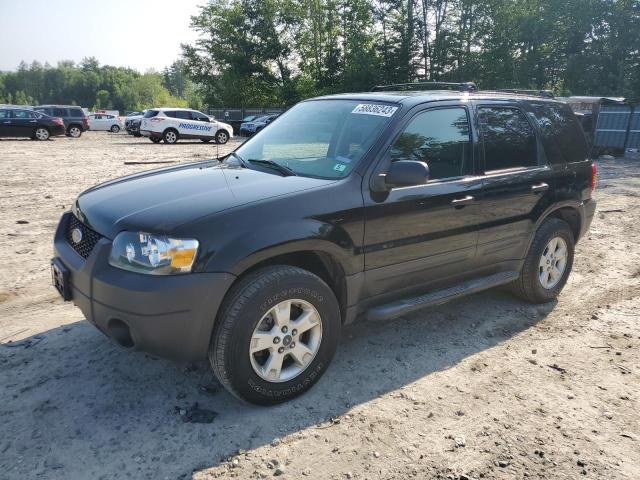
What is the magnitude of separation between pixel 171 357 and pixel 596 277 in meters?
4.79

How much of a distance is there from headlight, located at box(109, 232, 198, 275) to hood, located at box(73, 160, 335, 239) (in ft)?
0.21

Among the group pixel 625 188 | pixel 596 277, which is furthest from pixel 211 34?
pixel 596 277

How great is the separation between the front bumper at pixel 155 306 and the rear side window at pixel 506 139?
247cm

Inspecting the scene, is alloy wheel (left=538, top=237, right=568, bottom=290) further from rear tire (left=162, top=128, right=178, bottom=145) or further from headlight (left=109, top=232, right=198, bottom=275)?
rear tire (left=162, top=128, right=178, bottom=145)

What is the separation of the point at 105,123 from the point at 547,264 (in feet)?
131

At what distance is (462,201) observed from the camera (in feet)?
12.2

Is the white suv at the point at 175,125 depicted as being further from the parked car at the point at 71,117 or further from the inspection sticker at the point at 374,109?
the inspection sticker at the point at 374,109

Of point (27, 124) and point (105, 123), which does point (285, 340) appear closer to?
point (27, 124)

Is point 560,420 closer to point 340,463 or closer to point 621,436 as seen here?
point 621,436

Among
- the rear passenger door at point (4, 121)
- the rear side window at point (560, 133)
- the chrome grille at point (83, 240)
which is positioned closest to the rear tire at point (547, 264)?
the rear side window at point (560, 133)

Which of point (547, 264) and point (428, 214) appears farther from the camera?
point (547, 264)

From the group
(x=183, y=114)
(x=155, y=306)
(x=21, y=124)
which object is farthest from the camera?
(x=183, y=114)

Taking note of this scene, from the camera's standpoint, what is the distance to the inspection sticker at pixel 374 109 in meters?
3.52

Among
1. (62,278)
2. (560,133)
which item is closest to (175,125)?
(560,133)
